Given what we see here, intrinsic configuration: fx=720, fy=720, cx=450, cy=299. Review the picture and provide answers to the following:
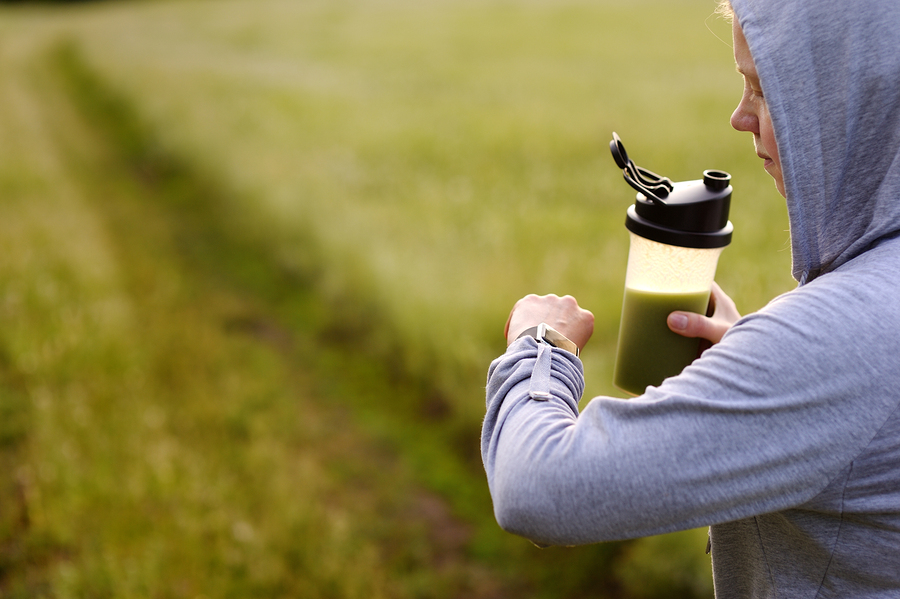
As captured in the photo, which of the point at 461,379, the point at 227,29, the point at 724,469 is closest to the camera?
the point at 724,469

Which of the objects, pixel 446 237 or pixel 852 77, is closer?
pixel 852 77

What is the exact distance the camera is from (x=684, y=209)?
4.33 ft

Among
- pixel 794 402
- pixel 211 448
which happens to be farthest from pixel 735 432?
pixel 211 448

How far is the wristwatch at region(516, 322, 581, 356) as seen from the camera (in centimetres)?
121

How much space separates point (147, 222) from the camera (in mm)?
7672

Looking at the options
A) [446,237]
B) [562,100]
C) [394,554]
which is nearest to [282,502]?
[394,554]

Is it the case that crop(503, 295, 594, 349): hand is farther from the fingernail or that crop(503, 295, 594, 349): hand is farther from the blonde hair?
the blonde hair

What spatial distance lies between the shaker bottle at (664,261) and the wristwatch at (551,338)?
0.29m

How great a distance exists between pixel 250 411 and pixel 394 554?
1.52 metres

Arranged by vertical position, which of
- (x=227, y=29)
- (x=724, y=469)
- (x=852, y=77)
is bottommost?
(x=227, y=29)

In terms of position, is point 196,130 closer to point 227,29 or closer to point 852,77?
point 852,77

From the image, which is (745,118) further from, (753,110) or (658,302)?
(658,302)

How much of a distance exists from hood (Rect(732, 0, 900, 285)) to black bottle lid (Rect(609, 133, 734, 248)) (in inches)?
9.5

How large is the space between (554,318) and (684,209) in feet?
1.03
